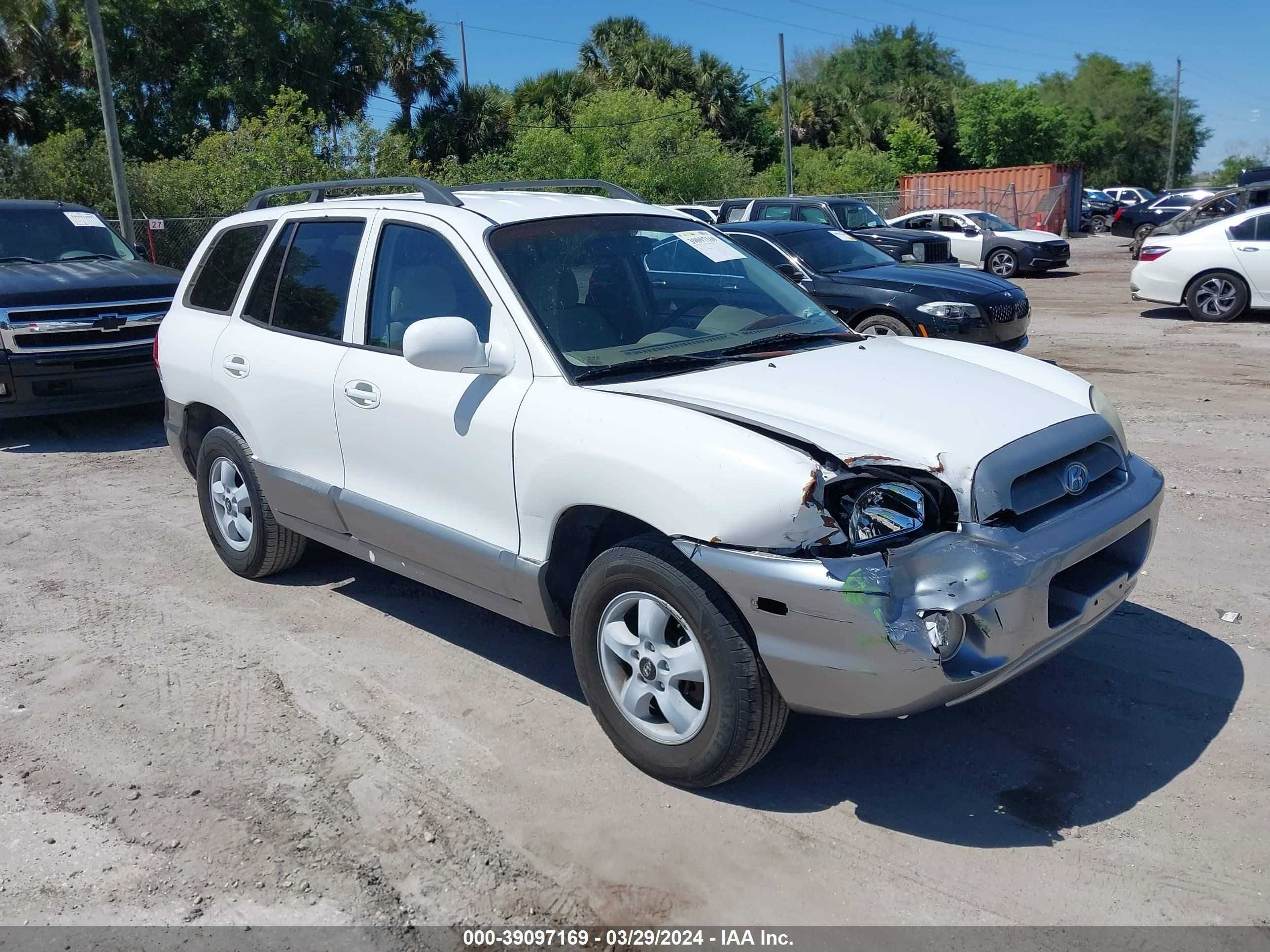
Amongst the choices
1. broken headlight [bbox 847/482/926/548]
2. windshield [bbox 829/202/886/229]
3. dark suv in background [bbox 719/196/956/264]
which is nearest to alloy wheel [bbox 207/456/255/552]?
broken headlight [bbox 847/482/926/548]

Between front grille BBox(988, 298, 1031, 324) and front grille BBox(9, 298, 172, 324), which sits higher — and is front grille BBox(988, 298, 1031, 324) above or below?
below

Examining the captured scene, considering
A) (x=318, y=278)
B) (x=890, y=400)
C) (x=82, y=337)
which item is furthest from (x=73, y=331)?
(x=890, y=400)

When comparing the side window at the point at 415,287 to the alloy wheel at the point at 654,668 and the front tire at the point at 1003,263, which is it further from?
the front tire at the point at 1003,263

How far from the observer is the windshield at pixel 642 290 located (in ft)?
13.4

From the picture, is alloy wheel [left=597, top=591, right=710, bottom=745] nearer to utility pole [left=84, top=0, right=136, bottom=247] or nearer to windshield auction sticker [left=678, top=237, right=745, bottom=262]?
windshield auction sticker [left=678, top=237, right=745, bottom=262]

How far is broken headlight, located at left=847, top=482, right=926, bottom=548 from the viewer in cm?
314

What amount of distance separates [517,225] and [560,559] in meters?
1.37

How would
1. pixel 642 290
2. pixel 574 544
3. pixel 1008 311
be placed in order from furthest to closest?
pixel 1008 311, pixel 642 290, pixel 574 544

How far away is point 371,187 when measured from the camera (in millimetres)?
5039

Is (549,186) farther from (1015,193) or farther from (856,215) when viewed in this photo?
(1015,193)

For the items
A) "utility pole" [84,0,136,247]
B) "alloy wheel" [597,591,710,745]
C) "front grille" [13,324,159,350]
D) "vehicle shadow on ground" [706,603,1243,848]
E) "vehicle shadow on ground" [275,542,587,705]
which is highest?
"utility pole" [84,0,136,247]

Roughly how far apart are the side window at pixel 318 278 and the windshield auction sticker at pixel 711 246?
4.62 feet

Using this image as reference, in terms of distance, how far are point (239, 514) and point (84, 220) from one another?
672 cm

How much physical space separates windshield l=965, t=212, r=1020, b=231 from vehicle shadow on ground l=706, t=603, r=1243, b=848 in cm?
2109
